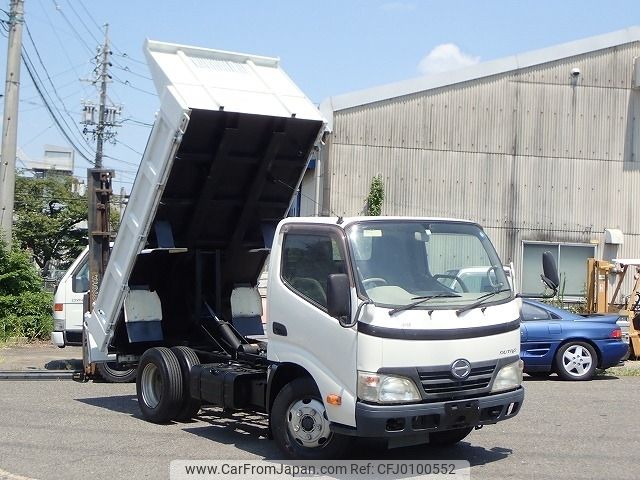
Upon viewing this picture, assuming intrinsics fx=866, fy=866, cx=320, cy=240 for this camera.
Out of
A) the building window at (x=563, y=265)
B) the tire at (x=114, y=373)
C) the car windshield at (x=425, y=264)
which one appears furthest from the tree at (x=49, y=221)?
the car windshield at (x=425, y=264)

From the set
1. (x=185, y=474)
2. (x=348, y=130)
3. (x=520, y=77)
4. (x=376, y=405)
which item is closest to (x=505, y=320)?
(x=376, y=405)

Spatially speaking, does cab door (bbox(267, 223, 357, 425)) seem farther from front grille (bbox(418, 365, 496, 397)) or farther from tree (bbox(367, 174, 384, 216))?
tree (bbox(367, 174, 384, 216))

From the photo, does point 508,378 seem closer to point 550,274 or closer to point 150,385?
point 550,274

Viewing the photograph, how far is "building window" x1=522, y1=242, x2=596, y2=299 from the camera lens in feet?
77.6

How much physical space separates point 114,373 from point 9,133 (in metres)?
9.35

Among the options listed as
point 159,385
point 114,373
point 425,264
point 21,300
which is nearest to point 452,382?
point 425,264

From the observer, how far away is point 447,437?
8.66 metres

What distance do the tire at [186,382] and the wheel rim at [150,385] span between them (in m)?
0.34

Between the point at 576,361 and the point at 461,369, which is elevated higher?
the point at 461,369

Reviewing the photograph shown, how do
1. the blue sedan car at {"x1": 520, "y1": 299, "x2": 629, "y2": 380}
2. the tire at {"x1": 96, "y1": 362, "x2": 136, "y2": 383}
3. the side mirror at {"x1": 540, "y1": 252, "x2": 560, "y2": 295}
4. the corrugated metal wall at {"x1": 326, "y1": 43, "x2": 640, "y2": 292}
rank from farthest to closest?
the corrugated metal wall at {"x1": 326, "y1": 43, "x2": 640, "y2": 292}
the blue sedan car at {"x1": 520, "y1": 299, "x2": 629, "y2": 380}
the tire at {"x1": 96, "y1": 362, "x2": 136, "y2": 383}
the side mirror at {"x1": 540, "y1": 252, "x2": 560, "y2": 295}

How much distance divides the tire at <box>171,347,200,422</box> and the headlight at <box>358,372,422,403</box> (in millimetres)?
3046

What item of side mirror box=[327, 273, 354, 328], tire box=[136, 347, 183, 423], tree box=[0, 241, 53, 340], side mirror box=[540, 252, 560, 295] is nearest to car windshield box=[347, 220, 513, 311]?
side mirror box=[327, 273, 354, 328]

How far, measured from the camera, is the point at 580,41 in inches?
934

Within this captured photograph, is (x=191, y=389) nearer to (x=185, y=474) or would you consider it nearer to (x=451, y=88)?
(x=185, y=474)
